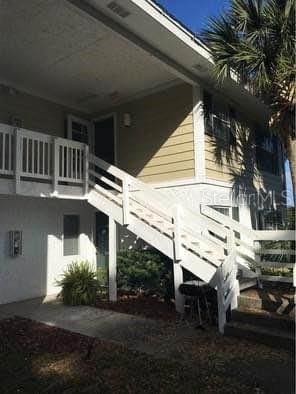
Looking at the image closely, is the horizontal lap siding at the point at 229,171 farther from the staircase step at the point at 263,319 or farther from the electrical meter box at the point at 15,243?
the electrical meter box at the point at 15,243

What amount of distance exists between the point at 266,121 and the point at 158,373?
9.71m

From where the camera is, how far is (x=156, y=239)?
7410 mm

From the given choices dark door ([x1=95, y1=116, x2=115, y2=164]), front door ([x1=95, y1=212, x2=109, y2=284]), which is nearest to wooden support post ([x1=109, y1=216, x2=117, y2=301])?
front door ([x1=95, y1=212, x2=109, y2=284])

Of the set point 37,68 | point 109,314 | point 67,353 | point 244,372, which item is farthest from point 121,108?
point 244,372

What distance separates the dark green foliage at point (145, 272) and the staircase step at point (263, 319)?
7.05ft

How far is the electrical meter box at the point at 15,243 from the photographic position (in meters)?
8.43

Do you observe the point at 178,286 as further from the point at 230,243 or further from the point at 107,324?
the point at 107,324

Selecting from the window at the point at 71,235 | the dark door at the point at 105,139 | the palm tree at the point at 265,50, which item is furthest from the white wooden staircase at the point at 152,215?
the palm tree at the point at 265,50

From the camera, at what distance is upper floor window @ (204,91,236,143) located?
351 inches

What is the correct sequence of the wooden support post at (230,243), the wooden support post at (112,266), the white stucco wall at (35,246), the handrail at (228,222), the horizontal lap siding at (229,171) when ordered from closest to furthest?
the wooden support post at (230,243), the handrail at (228,222), the wooden support post at (112,266), the white stucco wall at (35,246), the horizontal lap siding at (229,171)

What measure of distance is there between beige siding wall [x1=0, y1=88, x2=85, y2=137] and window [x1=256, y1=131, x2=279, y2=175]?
20.1 feet

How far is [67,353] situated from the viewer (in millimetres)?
5145

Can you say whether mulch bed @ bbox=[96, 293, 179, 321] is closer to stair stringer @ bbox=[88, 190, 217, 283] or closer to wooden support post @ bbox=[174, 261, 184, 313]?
wooden support post @ bbox=[174, 261, 184, 313]

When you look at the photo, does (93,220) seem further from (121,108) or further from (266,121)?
(266,121)
